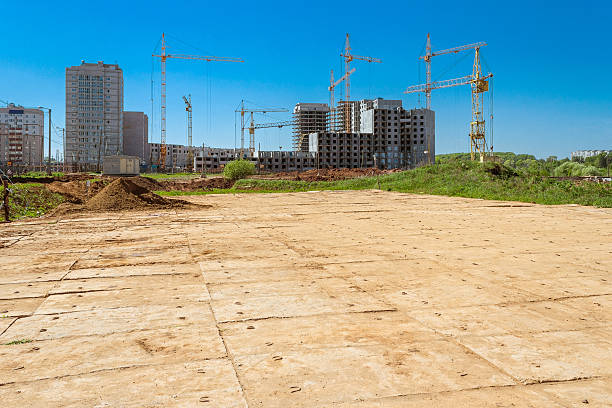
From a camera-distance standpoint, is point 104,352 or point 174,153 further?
point 174,153

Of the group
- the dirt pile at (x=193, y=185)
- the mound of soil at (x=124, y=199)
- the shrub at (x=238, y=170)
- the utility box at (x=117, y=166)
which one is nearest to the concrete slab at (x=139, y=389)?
the mound of soil at (x=124, y=199)

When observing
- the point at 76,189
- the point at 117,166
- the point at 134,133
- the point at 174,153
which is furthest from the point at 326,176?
the point at 174,153

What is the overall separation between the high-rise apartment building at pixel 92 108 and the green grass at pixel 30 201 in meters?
116

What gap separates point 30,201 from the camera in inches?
856

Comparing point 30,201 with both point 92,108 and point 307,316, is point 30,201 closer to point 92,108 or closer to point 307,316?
point 307,316

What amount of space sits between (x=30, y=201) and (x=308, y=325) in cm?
2110

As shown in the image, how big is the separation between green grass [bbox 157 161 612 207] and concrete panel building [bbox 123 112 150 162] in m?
108

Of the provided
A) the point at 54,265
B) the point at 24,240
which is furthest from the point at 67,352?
the point at 24,240

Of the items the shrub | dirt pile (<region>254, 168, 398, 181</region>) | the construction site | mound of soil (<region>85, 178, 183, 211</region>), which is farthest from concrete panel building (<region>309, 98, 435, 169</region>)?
the construction site

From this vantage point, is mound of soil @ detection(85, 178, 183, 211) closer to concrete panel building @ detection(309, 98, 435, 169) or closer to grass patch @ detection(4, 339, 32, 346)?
grass patch @ detection(4, 339, 32, 346)

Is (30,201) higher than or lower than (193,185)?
lower

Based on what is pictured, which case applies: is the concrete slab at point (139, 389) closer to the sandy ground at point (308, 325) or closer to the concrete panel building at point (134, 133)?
the sandy ground at point (308, 325)

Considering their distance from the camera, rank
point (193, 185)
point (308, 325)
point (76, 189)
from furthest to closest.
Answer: point (193, 185)
point (76, 189)
point (308, 325)

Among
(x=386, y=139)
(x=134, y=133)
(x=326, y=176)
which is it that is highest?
(x=134, y=133)
